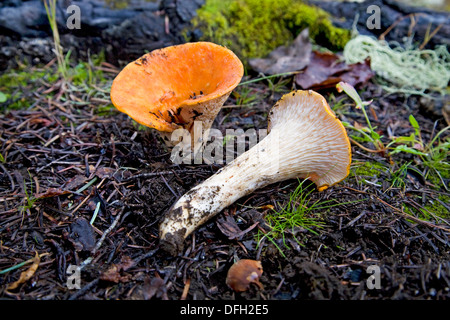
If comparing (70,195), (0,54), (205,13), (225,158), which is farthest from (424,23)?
(0,54)

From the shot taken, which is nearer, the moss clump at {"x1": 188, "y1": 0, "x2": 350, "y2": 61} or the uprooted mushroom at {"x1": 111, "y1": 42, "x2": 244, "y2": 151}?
the uprooted mushroom at {"x1": 111, "y1": 42, "x2": 244, "y2": 151}

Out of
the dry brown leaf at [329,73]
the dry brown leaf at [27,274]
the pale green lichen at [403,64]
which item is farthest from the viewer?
the pale green lichen at [403,64]

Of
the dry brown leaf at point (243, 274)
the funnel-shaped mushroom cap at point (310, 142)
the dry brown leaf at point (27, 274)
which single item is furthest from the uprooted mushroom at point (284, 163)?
the dry brown leaf at point (27, 274)

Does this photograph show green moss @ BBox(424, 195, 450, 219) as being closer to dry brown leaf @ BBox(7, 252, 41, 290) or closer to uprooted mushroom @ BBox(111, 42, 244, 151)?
uprooted mushroom @ BBox(111, 42, 244, 151)

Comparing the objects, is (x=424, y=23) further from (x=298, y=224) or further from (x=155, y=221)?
(x=155, y=221)

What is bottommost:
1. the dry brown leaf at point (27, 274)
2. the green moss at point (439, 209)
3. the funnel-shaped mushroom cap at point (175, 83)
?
the dry brown leaf at point (27, 274)

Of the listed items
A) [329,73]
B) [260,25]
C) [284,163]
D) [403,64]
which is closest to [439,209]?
[284,163]

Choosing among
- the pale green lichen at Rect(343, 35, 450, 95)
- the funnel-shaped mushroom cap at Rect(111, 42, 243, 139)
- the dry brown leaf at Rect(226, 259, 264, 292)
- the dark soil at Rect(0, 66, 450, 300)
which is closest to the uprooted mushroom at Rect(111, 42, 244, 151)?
the funnel-shaped mushroom cap at Rect(111, 42, 243, 139)

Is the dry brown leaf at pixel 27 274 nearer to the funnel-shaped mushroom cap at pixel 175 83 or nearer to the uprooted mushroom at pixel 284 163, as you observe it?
the uprooted mushroom at pixel 284 163
